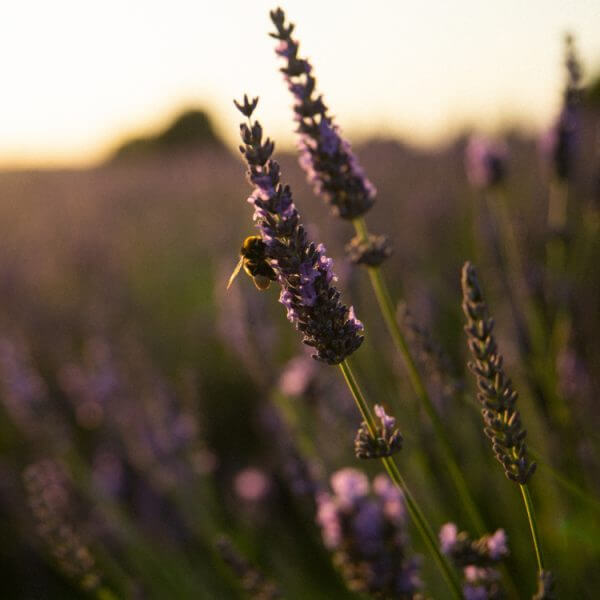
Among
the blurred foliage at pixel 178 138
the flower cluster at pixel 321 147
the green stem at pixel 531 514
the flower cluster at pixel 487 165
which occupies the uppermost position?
the blurred foliage at pixel 178 138

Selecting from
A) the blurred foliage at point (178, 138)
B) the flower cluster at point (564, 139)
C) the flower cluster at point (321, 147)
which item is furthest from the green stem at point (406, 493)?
the blurred foliage at point (178, 138)

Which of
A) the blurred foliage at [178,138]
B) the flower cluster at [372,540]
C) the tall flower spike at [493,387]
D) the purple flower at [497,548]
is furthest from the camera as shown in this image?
the blurred foliage at [178,138]

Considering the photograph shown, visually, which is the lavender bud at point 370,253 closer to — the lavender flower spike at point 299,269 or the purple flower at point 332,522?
the lavender flower spike at point 299,269

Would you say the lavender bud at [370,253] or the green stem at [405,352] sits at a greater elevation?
the lavender bud at [370,253]

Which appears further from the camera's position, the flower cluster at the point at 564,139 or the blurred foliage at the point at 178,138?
the blurred foliage at the point at 178,138

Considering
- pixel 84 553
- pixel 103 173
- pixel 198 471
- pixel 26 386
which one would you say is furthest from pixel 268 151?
pixel 103 173

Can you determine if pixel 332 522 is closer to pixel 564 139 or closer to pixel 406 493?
pixel 406 493

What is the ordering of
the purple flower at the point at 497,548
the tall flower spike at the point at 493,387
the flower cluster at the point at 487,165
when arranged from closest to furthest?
the tall flower spike at the point at 493,387 < the purple flower at the point at 497,548 < the flower cluster at the point at 487,165
